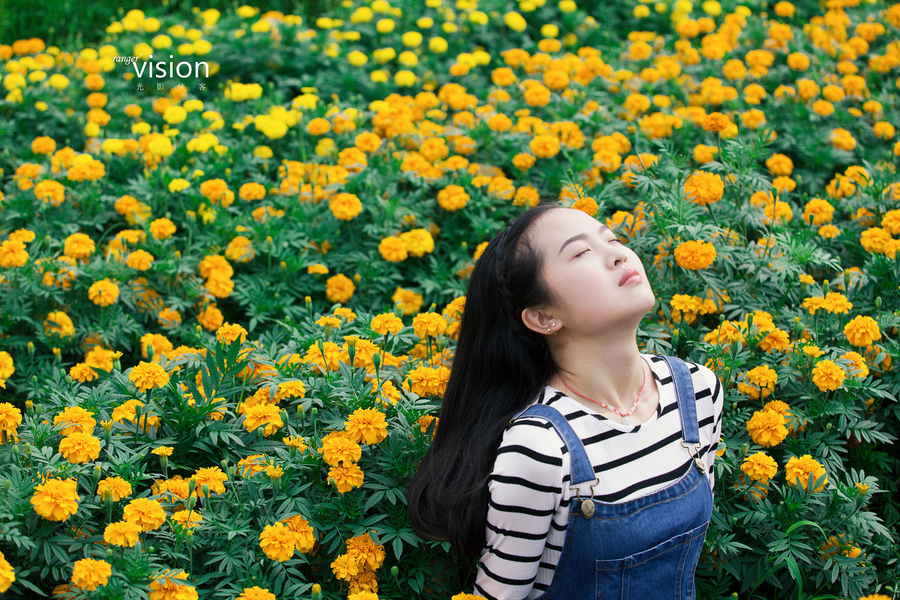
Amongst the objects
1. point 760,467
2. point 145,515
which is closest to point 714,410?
point 760,467

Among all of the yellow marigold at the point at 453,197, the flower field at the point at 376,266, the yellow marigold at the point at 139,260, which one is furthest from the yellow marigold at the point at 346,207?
the yellow marigold at the point at 139,260

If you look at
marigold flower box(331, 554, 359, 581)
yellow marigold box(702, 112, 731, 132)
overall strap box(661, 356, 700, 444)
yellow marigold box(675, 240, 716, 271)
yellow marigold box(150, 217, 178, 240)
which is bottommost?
marigold flower box(331, 554, 359, 581)

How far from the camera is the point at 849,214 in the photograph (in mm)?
3441

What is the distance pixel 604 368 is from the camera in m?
1.96

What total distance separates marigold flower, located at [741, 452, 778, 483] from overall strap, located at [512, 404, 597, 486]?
2.17ft

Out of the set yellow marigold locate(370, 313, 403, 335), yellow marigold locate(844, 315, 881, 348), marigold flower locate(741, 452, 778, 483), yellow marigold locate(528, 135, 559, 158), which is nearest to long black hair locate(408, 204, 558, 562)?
yellow marigold locate(370, 313, 403, 335)

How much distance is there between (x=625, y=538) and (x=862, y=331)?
1236mm

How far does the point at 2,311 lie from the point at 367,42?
10.6 ft

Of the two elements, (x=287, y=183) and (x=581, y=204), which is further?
(x=287, y=183)

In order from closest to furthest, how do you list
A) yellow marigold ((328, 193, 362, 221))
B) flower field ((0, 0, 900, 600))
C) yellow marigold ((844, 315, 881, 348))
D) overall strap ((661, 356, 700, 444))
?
overall strap ((661, 356, 700, 444)) < flower field ((0, 0, 900, 600)) < yellow marigold ((844, 315, 881, 348)) < yellow marigold ((328, 193, 362, 221))

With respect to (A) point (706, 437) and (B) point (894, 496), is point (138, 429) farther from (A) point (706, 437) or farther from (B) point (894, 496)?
(B) point (894, 496)

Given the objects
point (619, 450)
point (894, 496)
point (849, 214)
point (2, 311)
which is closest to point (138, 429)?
point (2, 311)

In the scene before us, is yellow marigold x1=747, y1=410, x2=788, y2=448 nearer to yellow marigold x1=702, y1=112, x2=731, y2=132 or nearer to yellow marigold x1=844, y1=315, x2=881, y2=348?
yellow marigold x1=844, y1=315, x2=881, y2=348

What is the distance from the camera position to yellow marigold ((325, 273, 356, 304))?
333cm
